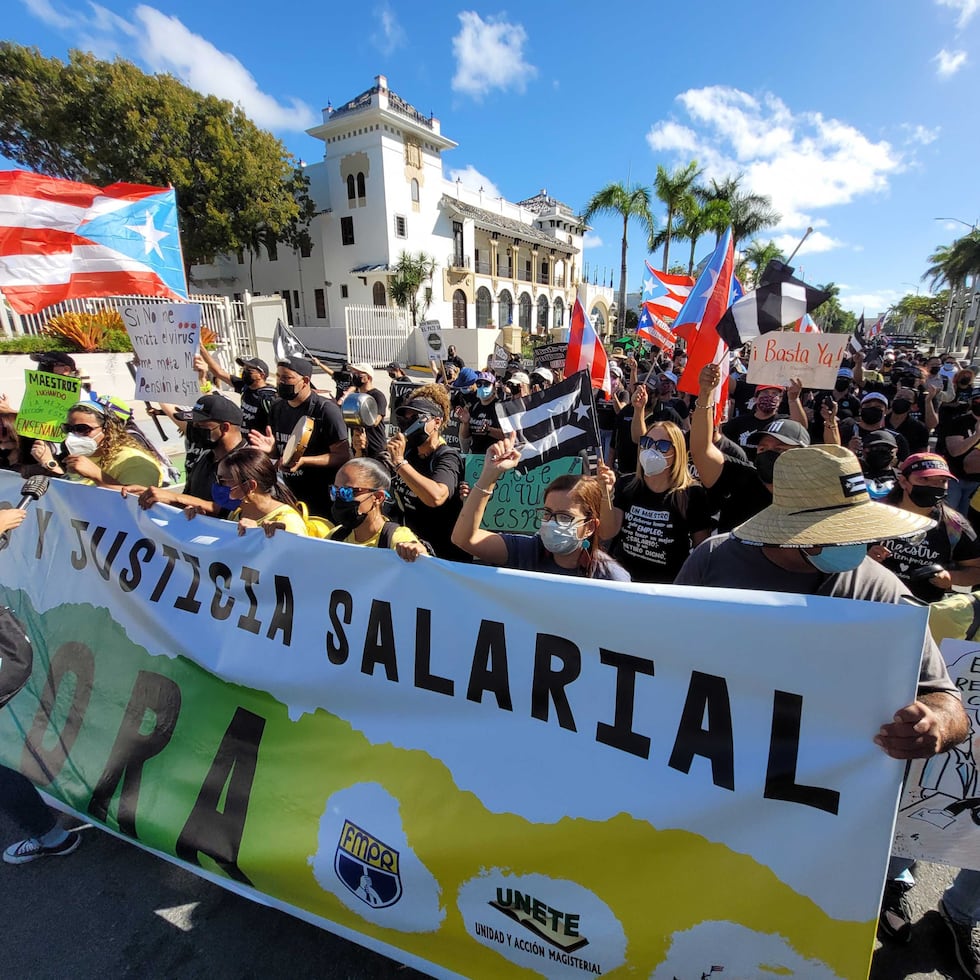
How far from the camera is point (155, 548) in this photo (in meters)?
2.63

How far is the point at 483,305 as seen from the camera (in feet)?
136

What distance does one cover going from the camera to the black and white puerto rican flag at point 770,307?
451 cm

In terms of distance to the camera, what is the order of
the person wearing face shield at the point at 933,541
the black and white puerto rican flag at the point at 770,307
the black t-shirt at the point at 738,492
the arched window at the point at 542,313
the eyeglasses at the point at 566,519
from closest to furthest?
the eyeglasses at the point at 566,519, the person wearing face shield at the point at 933,541, the black t-shirt at the point at 738,492, the black and white puerto rican flag at the point at 770,307, the arched window at the point at 542,313

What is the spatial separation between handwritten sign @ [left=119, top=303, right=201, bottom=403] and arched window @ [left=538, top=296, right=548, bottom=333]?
46.4 meters

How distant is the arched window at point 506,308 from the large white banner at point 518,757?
4279 cm

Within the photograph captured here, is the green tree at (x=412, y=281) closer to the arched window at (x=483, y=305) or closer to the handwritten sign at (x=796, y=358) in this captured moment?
the arched window at (x=483, y=305)

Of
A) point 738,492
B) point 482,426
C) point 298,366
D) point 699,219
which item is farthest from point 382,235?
point 738,492

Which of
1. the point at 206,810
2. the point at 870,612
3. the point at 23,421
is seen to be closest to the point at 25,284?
the point at 23,421

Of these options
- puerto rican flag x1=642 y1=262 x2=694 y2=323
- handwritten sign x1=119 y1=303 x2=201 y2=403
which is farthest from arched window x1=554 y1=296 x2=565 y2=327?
handwritten sign x1=119 y1=303 x2=201 y2=403

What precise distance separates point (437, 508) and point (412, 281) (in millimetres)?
31638

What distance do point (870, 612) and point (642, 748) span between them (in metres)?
0.74

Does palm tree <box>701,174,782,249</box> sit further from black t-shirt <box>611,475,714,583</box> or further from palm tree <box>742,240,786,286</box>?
black t-shirt <box>611,475,714,583</box>

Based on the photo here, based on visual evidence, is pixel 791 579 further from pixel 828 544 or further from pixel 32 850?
pixel 32 850

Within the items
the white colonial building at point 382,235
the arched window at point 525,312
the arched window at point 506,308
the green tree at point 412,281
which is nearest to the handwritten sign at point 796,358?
the white colonial building at point 382,235
